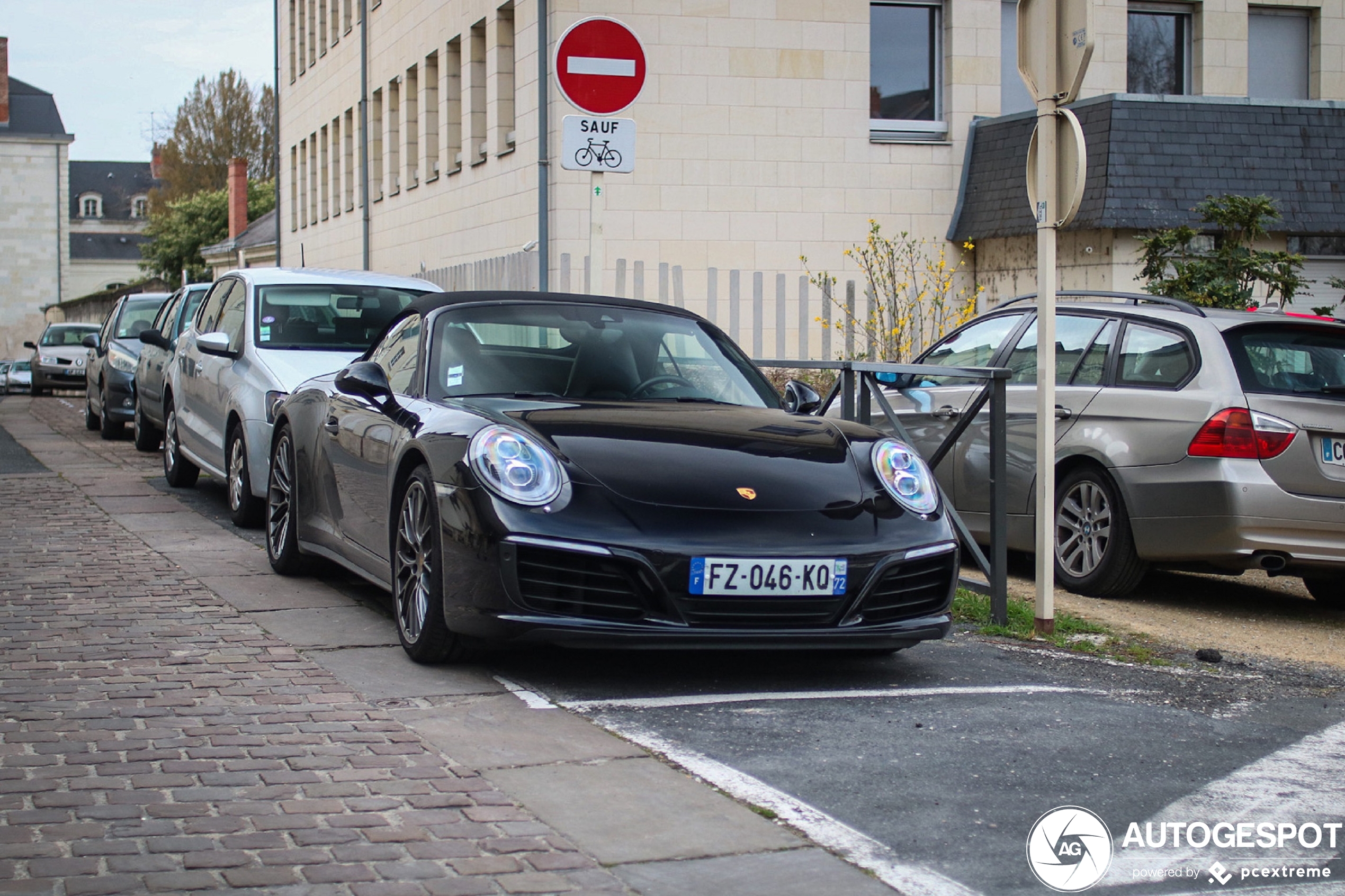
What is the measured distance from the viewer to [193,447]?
1239cm

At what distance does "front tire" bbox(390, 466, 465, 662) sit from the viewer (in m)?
5.95

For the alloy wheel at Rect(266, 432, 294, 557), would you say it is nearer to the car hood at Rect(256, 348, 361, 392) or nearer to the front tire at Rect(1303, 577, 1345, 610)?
the car hood at Rect(256, 348, 361, 392)

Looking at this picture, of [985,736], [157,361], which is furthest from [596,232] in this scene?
[157,361]

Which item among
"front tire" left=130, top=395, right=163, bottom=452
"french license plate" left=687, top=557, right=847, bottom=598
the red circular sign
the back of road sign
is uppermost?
the red circular sign

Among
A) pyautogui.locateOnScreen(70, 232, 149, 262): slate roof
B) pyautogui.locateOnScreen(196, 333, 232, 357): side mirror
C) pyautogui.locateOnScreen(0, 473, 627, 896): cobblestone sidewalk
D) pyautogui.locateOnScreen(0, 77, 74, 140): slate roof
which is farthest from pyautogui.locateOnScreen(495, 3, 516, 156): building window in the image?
pyautogui.locateOnScreen(70, 232, 149, 262): slate roof

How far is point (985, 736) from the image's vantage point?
5.16 m

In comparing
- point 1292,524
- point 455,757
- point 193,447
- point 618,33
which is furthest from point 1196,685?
point 193,447

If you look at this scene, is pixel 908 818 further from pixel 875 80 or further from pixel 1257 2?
pixel 1257 2

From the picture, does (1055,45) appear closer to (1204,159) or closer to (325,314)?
(325,314)

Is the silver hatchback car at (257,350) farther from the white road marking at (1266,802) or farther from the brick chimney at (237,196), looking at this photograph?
the brick chimney at (237,196)

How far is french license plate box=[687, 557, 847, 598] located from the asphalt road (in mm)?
375

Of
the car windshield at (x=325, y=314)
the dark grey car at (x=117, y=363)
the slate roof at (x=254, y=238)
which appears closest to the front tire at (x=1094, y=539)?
the car windshield at (x=325, y=314)

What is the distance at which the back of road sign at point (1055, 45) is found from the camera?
22.6ft

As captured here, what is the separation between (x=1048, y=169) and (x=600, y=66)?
10.0 ft
